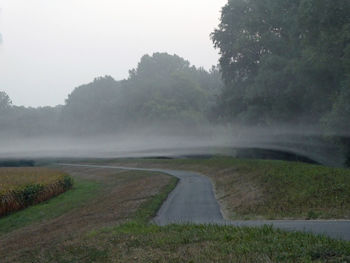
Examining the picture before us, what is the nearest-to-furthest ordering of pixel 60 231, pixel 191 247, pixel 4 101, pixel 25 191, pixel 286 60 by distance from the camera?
1. pixel 191 247
2. pixel 60 231
3. pixel 25 191
4. pixel 286 60
5. pixel 4 101

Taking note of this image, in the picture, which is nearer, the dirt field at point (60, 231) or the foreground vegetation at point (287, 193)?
the dirt field at point (60, 231)

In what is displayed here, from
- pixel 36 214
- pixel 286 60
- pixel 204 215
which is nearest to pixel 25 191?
pixel 36 214

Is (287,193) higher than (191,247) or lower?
higher

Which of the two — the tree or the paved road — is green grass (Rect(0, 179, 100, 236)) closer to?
the paved road

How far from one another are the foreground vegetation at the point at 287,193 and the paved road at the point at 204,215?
864 millimetres

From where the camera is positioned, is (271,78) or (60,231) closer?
(60,231)

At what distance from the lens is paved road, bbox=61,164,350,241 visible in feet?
42.8

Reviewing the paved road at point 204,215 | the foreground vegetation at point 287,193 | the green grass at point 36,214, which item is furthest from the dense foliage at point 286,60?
the green grass at point 36,214

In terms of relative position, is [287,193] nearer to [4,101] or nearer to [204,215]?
[204,215]

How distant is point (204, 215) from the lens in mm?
19797

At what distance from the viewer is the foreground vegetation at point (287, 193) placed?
57.7 feet

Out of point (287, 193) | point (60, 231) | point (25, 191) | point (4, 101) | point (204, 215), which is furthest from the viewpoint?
point (4, 101)

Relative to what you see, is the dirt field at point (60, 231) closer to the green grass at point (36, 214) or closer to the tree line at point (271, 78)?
the green grass at point (36, 214)

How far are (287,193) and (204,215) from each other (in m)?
4.51
